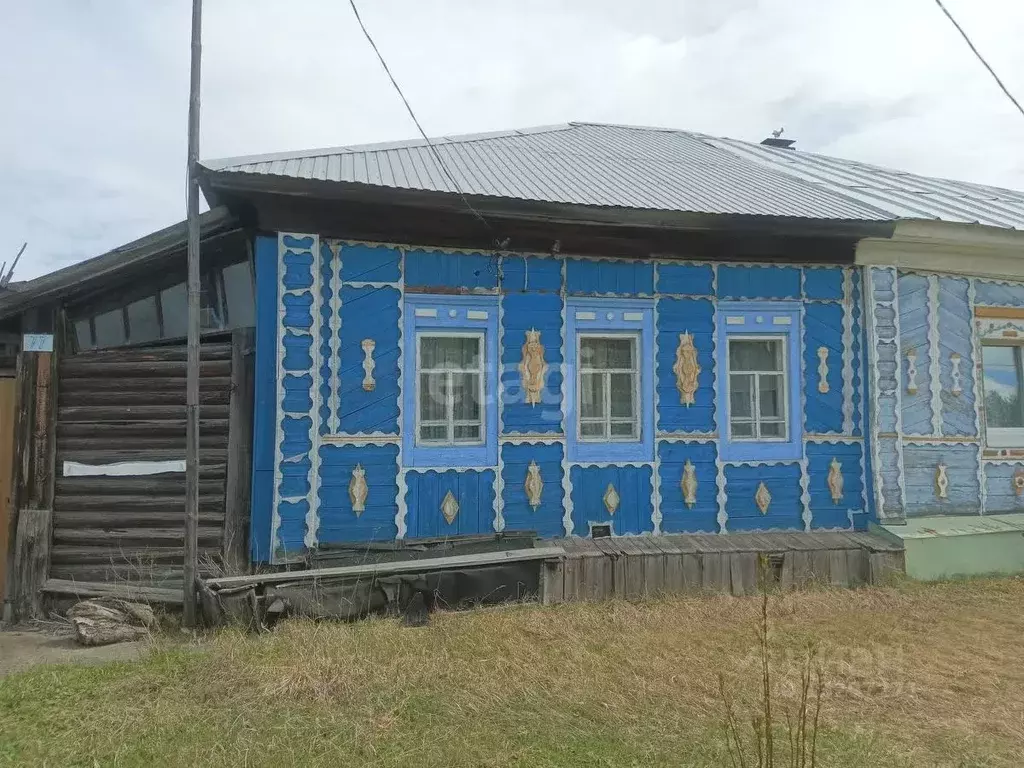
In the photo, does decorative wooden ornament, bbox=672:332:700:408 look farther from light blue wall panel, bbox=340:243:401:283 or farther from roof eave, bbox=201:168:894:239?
light blue wall panel, bbox=340:243:401:283

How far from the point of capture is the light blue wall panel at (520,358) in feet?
22.2

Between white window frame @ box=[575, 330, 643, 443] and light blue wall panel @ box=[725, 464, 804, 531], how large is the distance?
1104mm

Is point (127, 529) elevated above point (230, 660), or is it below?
above

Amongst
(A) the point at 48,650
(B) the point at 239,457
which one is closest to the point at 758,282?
(B) the point at 239,457

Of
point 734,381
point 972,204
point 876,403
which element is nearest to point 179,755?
point 734,381

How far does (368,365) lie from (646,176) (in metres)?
4.38

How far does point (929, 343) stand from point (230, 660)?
762 centimetres

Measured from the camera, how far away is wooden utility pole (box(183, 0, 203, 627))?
538cm

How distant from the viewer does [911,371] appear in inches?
296

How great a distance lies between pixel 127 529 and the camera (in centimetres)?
604

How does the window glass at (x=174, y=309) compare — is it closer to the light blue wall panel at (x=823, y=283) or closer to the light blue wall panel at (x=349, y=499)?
the light blue wall panel at (x=349, y=499)

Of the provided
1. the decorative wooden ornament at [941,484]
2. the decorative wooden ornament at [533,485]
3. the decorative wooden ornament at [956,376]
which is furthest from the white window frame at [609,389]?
the decorative wooden ornament at [956,376]

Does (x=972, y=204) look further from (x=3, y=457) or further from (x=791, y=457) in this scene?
(x=3, y=457)

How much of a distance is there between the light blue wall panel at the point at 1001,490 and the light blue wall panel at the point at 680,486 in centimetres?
332
